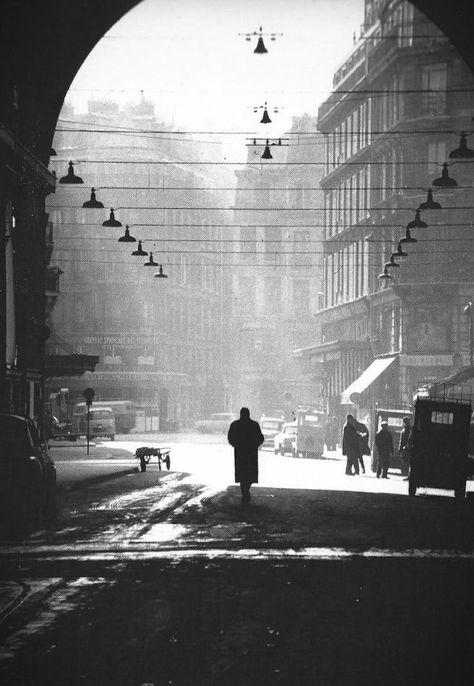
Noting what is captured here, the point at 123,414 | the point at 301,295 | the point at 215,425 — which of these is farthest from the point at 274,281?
the point at 123,414

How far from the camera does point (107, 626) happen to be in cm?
999

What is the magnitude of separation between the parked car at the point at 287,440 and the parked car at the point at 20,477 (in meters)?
45.7

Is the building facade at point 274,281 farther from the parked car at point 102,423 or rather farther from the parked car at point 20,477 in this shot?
the parked car at point 20,477

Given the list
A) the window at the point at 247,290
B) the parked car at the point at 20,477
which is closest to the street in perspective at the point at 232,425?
the parked car at the point at 20,477

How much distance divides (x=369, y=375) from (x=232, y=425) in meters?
43.3

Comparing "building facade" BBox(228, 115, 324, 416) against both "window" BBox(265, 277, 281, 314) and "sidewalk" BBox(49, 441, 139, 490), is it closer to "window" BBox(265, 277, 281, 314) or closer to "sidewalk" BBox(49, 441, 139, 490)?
"window" BBox(265, 277, 281, 314)

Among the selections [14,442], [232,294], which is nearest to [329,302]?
[232,294]

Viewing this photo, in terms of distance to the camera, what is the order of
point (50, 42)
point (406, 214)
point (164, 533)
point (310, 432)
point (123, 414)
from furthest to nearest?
point (123, 414) → point (310, 432) → point (406, 214) → point (50, 42) → point (164, 533)

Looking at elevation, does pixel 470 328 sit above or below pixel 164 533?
above

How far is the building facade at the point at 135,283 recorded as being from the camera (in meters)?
102

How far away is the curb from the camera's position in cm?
2878

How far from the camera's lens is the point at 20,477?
65.4 feet

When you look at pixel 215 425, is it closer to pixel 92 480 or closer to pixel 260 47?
pixel 92 480

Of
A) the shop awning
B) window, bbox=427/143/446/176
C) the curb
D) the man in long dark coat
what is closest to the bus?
the shop awning
